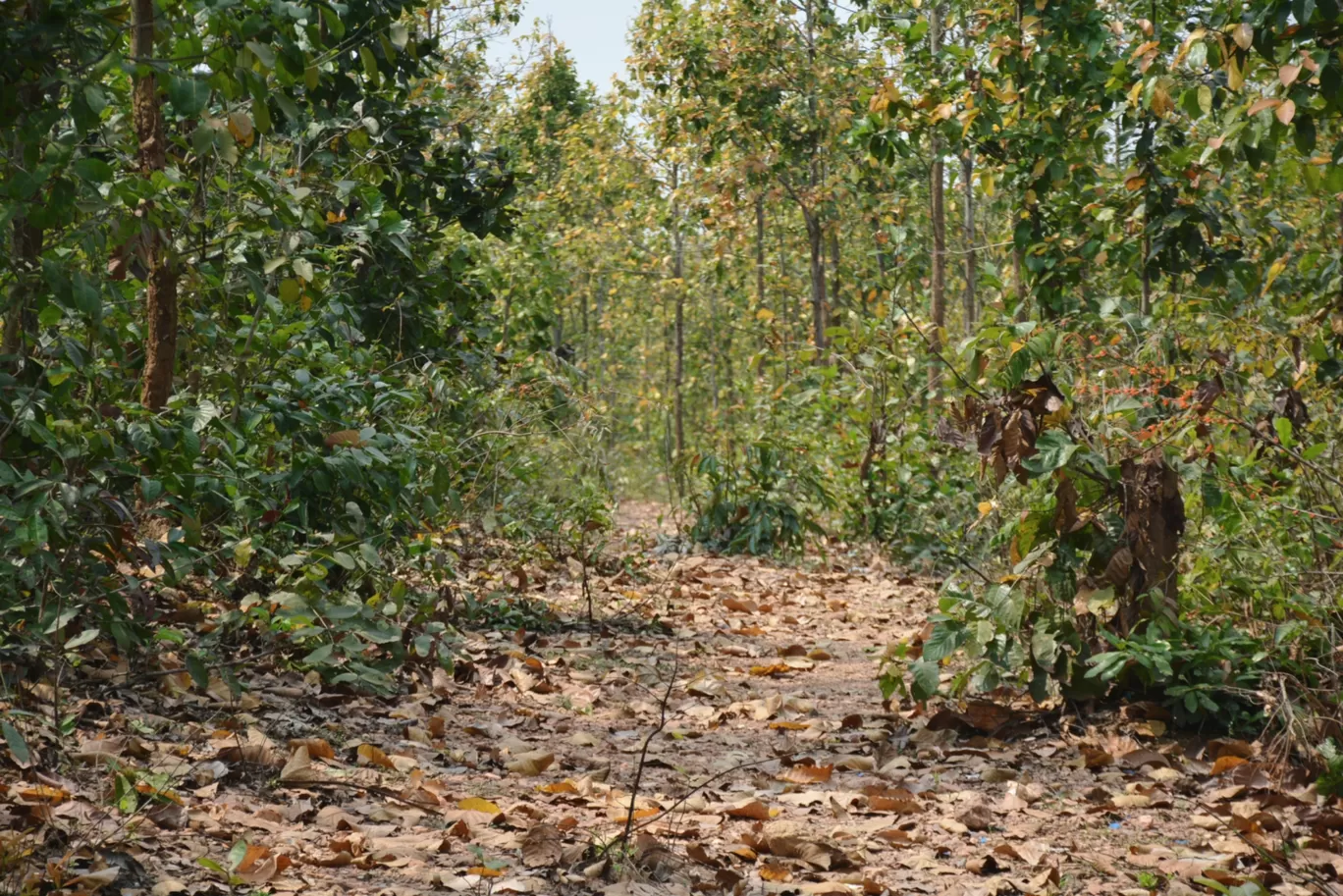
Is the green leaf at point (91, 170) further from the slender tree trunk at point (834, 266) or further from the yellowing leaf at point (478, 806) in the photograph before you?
the slender tree trunk at point (834, 266)

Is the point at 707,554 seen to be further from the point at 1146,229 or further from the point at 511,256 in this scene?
the point at 1146,229

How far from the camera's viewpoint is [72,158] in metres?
3.12

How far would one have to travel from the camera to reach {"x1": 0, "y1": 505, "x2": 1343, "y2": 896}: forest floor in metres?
2.96

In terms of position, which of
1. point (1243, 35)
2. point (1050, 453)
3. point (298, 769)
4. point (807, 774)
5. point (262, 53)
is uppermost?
point (1243, 35)

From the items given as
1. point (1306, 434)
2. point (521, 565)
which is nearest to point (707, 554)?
point (521, 565)

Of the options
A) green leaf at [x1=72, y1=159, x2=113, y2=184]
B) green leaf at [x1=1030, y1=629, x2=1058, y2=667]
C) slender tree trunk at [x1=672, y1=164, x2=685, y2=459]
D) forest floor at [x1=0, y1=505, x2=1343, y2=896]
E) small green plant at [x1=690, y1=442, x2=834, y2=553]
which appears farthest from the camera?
slender tree trunk at [x1=672, y1=164, x2=685, y2=459]

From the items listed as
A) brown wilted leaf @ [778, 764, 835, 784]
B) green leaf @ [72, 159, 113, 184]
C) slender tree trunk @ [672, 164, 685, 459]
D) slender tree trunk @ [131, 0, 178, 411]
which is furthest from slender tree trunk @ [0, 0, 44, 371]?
slender tree trunk @ [672, 164, 685, 459]

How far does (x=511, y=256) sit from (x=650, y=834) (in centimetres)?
852

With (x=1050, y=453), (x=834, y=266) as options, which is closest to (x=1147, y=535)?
(x=1050, y=453)

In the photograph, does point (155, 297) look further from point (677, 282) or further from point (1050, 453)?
point (677, 282)

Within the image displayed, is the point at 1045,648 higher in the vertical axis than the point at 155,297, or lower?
lower

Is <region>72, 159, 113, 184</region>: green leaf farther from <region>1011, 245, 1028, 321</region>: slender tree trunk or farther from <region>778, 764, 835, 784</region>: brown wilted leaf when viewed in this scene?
<region>1011, 245, 1028, 321</region>: slender tree trunk

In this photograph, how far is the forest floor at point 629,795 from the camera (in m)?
2.96

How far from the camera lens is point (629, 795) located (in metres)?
3.82
